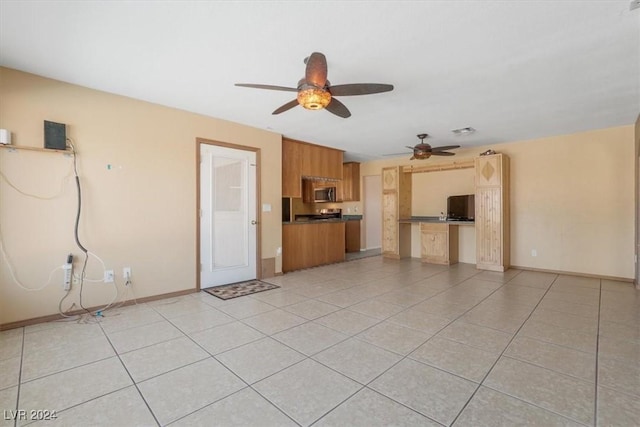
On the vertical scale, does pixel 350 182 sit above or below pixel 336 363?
above

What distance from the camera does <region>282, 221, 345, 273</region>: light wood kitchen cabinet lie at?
5594mm

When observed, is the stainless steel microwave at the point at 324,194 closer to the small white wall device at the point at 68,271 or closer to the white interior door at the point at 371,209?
the white interior door at the point at 371,209

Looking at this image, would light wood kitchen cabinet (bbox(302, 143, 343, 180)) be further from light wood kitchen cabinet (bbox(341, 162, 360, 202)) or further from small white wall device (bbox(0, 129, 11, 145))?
small white wall device (bbox(0, 129, 11, 145))

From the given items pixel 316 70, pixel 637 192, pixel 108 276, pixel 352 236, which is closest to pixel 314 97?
pixel 316 70

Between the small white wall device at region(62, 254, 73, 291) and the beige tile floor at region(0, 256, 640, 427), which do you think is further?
the small white wall device at region(62, 254, 73, 291)

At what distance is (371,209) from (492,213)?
3.73m

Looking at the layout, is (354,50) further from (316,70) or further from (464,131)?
(464,131)

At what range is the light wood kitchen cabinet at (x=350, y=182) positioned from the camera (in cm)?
831

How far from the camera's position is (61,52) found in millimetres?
2557

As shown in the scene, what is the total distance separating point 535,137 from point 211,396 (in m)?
6.55

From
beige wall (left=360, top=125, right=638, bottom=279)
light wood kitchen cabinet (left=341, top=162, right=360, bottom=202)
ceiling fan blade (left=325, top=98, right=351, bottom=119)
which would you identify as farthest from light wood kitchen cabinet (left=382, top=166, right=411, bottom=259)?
ceiling fan blade (left=325, top=98, right=351, bottom=119)

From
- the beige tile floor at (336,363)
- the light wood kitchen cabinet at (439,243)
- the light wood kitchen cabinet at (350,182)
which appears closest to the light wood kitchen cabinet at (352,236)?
the light wood kitchen cabinet at (350,182)

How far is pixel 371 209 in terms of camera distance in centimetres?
881

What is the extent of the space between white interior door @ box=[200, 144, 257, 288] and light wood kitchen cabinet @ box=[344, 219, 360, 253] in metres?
3.82
